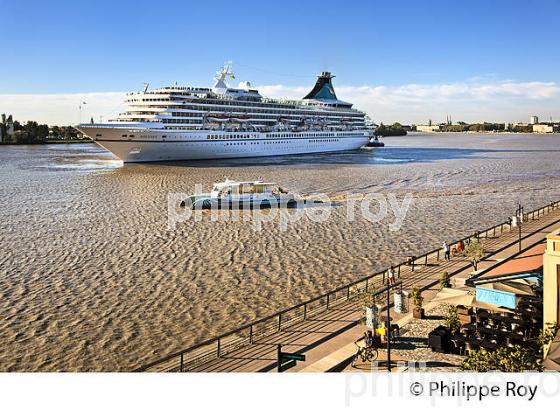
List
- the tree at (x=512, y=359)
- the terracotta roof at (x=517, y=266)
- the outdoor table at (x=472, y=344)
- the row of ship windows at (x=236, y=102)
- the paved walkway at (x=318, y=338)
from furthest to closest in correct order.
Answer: the row of ship windows at (x=236, y=102), the terracotta roof at (x=517, y=266), the paved walkway at (x=318, y=338), the outdoor table at (x=472, y=344), the tree at (x=512, y=359)

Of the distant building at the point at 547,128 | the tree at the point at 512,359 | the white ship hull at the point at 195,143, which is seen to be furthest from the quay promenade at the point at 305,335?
the distant building at the point at 547,128

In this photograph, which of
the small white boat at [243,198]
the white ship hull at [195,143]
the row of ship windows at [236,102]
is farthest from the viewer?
the row of ship windows at [236,102]

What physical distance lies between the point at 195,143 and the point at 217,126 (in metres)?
3.45

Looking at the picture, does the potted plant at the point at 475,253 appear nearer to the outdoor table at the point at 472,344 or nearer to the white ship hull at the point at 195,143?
the outdoor table at the point at 472,344

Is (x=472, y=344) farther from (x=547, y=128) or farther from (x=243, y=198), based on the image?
(x=547, y=128)

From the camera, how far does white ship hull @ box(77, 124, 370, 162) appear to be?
39875 millimetres

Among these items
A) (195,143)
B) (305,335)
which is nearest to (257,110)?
(195,143)

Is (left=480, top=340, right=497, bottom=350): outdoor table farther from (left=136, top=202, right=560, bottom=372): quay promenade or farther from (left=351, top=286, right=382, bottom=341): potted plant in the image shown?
(left=136, top=202, right=560, bottom=372): quay promenade

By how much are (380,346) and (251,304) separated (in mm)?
3206

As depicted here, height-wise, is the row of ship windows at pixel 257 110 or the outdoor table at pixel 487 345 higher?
the row of ship windows at pixel 257 110

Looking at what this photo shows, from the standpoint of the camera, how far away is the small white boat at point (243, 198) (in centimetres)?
1977

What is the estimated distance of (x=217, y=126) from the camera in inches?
1816
